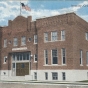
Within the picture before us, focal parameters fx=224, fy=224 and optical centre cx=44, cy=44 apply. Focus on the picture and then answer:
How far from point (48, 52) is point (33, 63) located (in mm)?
3708

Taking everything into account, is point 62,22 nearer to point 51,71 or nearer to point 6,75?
point 51,71

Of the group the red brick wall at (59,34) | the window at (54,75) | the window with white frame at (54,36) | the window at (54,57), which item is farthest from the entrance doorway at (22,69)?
the window with white frame at (54,36)

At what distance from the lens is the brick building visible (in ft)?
107

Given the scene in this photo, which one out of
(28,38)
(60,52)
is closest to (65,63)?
(60,52)

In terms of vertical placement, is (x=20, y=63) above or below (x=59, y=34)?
below

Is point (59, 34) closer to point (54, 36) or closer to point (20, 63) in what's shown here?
point (54, 36)

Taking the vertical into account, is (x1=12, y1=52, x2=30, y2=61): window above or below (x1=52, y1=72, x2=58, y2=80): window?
above

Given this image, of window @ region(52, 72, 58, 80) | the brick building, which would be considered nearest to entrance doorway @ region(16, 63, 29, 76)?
the brick building

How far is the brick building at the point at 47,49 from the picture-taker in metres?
32.7

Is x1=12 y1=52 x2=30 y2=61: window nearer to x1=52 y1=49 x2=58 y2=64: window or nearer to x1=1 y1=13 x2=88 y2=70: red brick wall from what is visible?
x1=1 y1=13 x2=88 y2=70: red brick wall

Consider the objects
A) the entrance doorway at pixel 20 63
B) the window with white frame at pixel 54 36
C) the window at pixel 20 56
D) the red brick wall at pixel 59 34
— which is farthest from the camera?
the window at pixel 20 56

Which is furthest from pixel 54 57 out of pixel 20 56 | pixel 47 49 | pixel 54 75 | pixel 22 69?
pixel 20 56

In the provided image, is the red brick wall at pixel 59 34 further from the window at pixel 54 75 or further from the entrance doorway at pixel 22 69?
the entrance doorway at pixel 22 69

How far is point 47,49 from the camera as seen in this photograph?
114 ft
